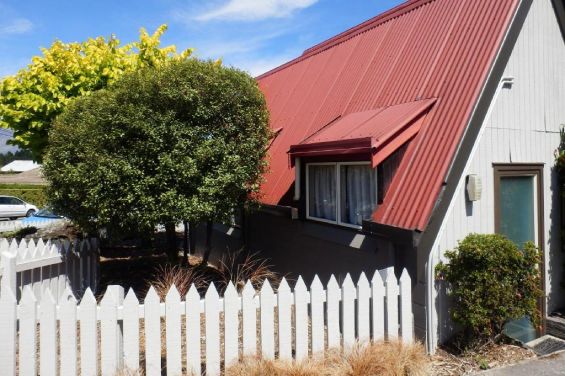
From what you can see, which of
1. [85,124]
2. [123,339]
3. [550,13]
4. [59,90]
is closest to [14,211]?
[59,90]

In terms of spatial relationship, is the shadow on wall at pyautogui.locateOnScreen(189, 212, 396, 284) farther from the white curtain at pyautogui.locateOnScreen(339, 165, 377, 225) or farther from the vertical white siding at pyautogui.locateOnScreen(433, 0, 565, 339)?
the vertical white siding at pyautogui.locateOnScreen(433, 0, 565, 339)

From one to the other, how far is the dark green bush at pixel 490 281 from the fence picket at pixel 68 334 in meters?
4.24

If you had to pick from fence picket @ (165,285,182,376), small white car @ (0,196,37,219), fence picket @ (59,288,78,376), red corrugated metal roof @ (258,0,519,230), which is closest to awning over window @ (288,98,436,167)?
red corrugated metal roof @ (258,0,519,230)

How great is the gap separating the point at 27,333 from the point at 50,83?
27.3ft

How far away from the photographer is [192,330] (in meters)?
4.71

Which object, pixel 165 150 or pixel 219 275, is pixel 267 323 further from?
pixel 219 275

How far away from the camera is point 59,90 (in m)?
11.1

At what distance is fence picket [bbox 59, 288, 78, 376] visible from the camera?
4.44 meters

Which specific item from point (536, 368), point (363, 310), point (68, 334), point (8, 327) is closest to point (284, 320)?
point (363, 310)

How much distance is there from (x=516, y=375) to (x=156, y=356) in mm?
4077

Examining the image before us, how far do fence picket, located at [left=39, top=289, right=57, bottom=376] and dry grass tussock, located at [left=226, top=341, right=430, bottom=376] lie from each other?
5.87 ft

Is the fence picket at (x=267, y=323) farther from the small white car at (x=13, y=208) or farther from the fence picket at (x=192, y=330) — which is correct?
the small white car at (x=13, y=208)

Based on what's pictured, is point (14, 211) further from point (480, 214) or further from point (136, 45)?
point (480, 214)

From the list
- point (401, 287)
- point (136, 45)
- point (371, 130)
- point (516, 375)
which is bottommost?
point (516, 375)
